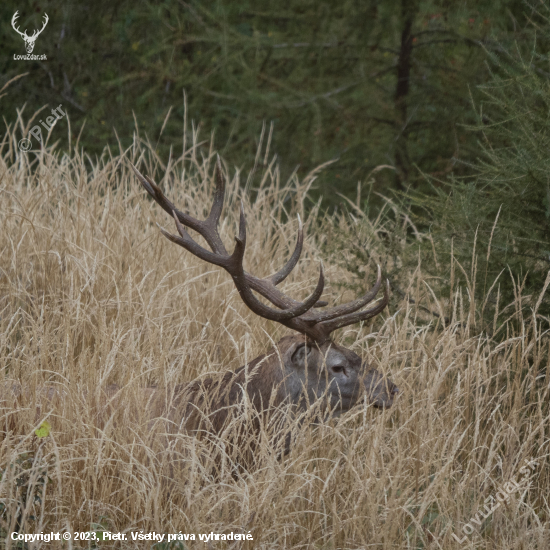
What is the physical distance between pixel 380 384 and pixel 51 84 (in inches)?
336

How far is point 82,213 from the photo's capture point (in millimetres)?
4684

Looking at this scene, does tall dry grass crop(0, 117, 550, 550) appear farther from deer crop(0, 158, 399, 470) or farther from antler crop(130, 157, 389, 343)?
antler crop(130, 157, 389, 343)

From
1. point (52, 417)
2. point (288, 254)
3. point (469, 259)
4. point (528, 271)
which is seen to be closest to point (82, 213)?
point (288, 254)

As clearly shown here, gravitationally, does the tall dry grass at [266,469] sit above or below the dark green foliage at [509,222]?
below

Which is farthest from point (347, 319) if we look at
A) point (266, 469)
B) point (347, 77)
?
point (347, 77)
